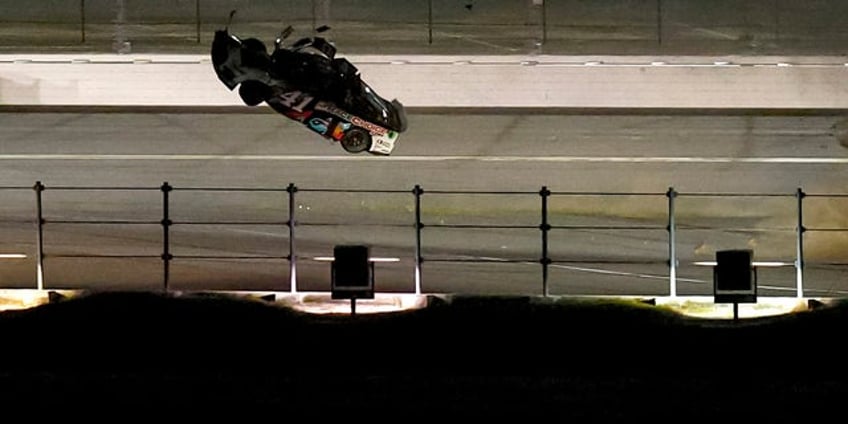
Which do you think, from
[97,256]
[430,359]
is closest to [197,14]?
[97,256]

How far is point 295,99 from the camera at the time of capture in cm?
864

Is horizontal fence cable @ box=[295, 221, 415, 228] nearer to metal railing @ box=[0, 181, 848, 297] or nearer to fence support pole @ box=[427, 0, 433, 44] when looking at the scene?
metal railing @ box=[0, 181, 848, 297]

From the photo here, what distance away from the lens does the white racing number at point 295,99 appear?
8570 millimetres

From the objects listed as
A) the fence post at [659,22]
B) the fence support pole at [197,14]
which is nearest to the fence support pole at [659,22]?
the fence post at [659,22]

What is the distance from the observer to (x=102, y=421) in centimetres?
618

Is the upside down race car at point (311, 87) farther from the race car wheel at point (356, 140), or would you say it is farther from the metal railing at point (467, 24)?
the metal railing at point (467, 24)

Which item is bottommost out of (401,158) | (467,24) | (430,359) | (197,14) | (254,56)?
(430,359)

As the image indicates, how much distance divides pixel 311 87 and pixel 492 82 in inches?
80.9

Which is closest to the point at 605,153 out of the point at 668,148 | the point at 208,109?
the point at 668,148

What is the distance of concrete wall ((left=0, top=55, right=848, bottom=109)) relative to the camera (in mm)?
9914

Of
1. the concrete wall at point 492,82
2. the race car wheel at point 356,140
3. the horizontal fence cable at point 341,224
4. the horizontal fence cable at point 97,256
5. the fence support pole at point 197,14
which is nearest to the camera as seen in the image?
the horizontal fence cable at point 97,256

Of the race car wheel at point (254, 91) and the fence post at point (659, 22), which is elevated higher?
the fence post at point (659, 22)

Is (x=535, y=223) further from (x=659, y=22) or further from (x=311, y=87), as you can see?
(x=311, y=87)

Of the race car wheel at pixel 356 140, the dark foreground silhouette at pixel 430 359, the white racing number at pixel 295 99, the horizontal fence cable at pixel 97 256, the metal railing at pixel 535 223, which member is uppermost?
the white racing number at pixel 295 99
